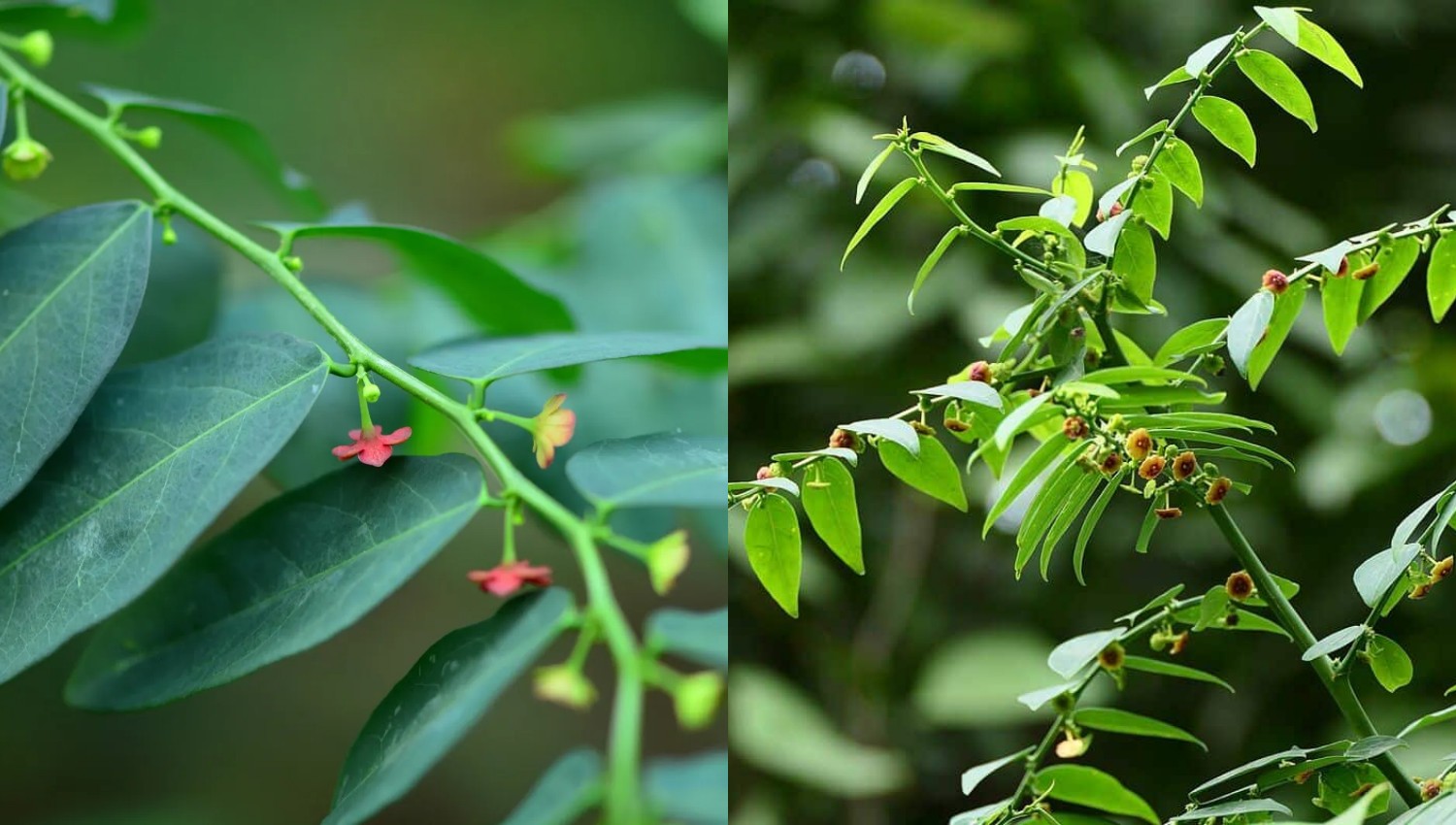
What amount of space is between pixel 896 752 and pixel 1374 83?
1.63 ft

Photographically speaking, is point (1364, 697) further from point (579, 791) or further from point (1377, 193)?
point (579, 791)

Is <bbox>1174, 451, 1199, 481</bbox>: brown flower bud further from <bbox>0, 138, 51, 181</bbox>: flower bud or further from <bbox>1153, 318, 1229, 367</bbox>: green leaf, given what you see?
<bbox>0, 138, 51, 181</bbox>: flower bud

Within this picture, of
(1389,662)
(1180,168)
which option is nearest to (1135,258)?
(1180,168)

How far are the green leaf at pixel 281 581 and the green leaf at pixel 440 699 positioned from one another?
2 cm

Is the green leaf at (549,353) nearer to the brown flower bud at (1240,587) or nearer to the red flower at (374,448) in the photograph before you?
the red flower at (374,448)

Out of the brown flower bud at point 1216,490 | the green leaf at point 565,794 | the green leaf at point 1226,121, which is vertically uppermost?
the green leaf at point 1226,121

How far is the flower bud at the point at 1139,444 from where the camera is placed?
1.00 feet

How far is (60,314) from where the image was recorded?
0.39m

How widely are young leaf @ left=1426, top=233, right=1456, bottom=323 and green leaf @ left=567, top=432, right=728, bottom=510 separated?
205 mm

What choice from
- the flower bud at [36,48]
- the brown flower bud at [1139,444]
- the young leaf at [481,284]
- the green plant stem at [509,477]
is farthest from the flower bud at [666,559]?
the flower bud at [36,48]

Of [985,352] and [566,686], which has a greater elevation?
[985,352]

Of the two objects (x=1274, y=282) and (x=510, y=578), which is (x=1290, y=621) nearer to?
(x=1274, y=282)

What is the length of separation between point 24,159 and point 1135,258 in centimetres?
38

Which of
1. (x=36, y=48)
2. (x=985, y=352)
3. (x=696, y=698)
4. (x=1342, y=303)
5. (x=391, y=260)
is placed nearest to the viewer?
(x=696, y=698)
